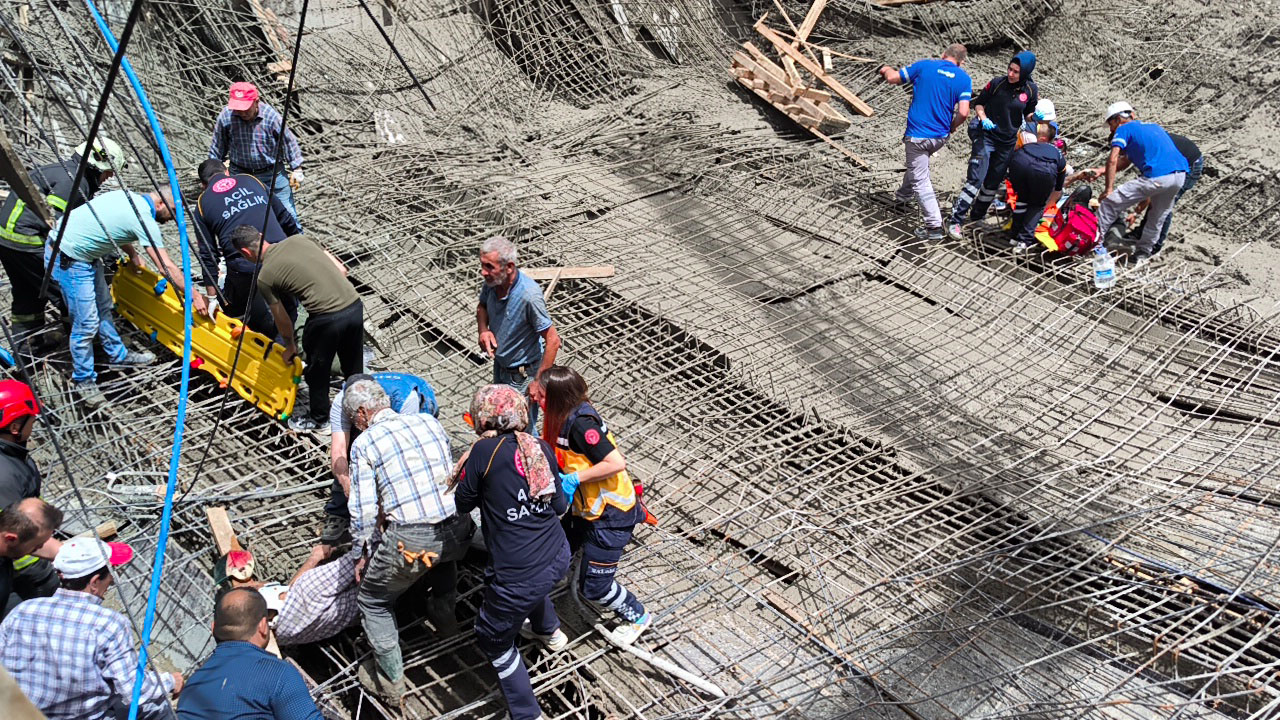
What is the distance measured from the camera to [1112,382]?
6.23 m

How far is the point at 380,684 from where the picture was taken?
4.02m

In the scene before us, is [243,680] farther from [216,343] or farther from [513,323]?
[216,343]

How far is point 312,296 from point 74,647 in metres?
2.28

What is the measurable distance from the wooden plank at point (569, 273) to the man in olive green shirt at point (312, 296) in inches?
71.2

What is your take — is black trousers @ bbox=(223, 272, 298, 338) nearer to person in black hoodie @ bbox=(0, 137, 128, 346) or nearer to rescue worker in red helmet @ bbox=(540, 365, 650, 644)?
person in black hoodie @ bbox=(0, 137, 128, 346)

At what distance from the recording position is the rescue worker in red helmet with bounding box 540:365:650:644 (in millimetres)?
3846

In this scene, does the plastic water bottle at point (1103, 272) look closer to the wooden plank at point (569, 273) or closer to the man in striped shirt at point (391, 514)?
the wooden plank at point (569, 273)

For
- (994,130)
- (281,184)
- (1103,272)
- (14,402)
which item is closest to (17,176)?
(14,402)

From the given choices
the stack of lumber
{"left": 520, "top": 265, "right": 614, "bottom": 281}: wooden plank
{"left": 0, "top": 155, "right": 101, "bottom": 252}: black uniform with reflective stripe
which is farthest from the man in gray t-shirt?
the stack of lumber

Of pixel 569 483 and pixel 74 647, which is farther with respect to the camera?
pixel 569 483

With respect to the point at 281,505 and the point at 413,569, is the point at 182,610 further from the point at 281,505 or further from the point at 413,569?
the point at 413,569

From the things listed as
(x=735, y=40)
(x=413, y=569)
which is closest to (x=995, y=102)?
(x=735, y=40)

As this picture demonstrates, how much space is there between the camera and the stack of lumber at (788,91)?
9492mm

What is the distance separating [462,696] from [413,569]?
77 cm
